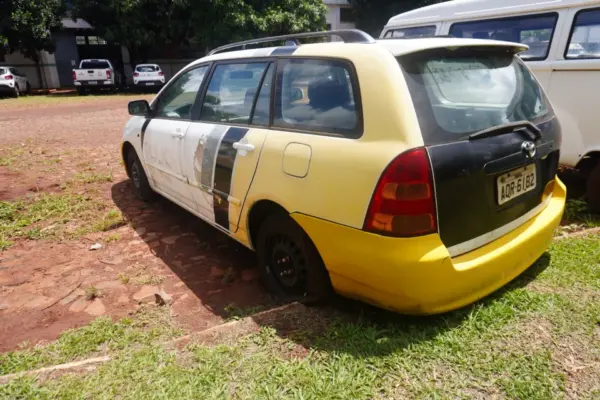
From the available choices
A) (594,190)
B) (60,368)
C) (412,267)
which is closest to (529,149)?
(412,267)

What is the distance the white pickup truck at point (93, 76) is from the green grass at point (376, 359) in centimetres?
2191

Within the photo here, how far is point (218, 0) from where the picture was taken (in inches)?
835

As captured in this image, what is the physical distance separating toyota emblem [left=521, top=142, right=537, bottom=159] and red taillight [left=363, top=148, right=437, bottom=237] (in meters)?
0.72

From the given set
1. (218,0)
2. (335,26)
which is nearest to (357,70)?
(218,0)

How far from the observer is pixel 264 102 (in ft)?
9.61

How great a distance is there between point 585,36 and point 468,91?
117 inches

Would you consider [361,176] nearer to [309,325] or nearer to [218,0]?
[309,325]

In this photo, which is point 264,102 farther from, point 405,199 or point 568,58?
point 568,58

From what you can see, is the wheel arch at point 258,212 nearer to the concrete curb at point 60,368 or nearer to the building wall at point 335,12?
the concrete curb at point 60,368

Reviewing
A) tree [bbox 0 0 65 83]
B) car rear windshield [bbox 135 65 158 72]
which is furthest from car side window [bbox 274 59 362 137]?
tree [bbox 0 0 65 83]

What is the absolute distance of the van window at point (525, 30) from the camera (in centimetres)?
484

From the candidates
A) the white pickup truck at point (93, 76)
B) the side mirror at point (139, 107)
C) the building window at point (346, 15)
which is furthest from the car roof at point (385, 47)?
the building window at point (346, 15)

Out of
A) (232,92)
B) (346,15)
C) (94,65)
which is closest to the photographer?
(232,92)

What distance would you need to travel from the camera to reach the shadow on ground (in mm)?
2285
